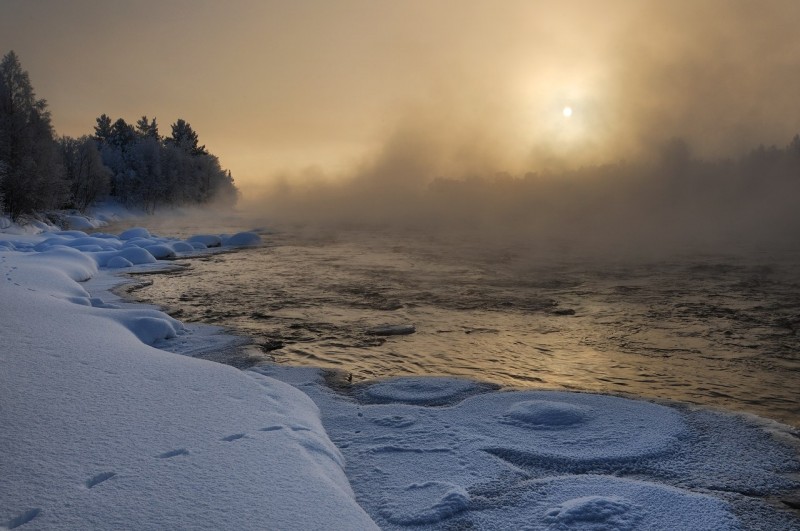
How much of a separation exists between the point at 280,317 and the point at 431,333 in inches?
142

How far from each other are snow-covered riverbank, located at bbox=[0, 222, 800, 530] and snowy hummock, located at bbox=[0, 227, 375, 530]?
1 centimetres

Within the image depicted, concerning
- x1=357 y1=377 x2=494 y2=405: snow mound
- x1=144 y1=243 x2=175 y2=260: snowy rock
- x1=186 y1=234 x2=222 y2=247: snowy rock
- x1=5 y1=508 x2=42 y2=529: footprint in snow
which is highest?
x1=186 y1=234 x2=222 y2=247: snowy rock

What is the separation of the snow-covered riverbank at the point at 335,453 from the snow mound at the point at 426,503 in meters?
0.01

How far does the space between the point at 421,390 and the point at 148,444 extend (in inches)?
144

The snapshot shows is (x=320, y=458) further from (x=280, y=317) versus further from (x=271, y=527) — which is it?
(x=280, y=317)

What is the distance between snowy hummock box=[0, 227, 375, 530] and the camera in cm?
286

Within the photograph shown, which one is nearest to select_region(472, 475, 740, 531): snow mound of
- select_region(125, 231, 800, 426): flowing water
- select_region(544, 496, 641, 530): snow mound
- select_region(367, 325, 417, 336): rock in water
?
select_region(544, 496, 641, 530): snow mound

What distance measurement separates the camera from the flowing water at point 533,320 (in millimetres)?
7758

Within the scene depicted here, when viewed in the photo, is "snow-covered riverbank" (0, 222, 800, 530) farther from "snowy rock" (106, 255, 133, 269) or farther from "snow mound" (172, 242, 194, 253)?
"snow mound" (172, 242, 194, 253)

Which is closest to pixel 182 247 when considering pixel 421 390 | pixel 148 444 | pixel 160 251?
pixel 160 251

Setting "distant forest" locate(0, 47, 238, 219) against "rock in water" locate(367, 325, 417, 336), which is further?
"distant forest" locate(0, 47, 238, 219)

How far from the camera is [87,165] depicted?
54.6 metres

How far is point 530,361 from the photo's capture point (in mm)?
8453

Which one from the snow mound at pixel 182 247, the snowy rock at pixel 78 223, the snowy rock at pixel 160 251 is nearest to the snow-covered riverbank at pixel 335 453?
the snowy rock at pixel 160 251
